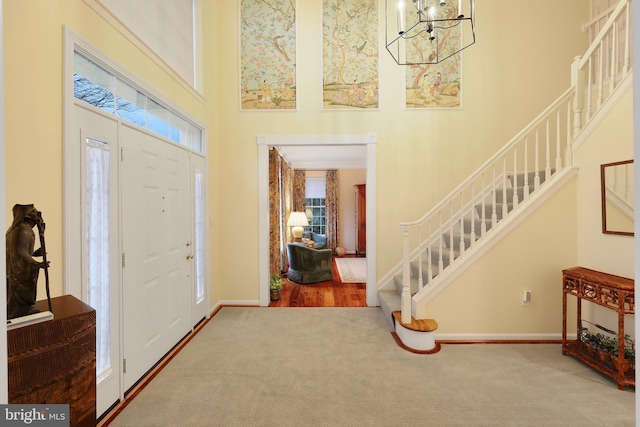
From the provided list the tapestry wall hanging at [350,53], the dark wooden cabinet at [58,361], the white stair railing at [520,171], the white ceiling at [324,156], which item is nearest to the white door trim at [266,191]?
the tapestry wall hanging at [350,53]

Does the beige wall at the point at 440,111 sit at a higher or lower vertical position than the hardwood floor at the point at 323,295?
higher

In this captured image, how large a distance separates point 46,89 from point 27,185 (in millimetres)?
526

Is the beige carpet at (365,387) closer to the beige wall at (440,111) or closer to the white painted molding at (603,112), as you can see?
the beige wall at (440,111)

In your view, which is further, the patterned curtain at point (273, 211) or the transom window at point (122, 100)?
the patterned curtain at point (273, 211)

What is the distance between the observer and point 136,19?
2354mm

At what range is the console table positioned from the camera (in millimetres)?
2211

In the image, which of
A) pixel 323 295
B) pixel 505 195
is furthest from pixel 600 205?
pixel 323 295

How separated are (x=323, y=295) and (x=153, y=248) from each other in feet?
9.25

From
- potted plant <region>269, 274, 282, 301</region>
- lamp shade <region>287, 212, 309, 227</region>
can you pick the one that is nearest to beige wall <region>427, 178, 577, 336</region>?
potted plant <region>269, 274, 282, 301</region>

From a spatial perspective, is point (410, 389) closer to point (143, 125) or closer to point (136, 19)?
point (143, 125)

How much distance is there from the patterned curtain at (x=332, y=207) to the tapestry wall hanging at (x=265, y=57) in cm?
537

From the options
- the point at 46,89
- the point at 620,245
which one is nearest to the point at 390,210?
the point at 620,245

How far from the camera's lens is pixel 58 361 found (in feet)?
3.88

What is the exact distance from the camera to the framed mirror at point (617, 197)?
246 cm
